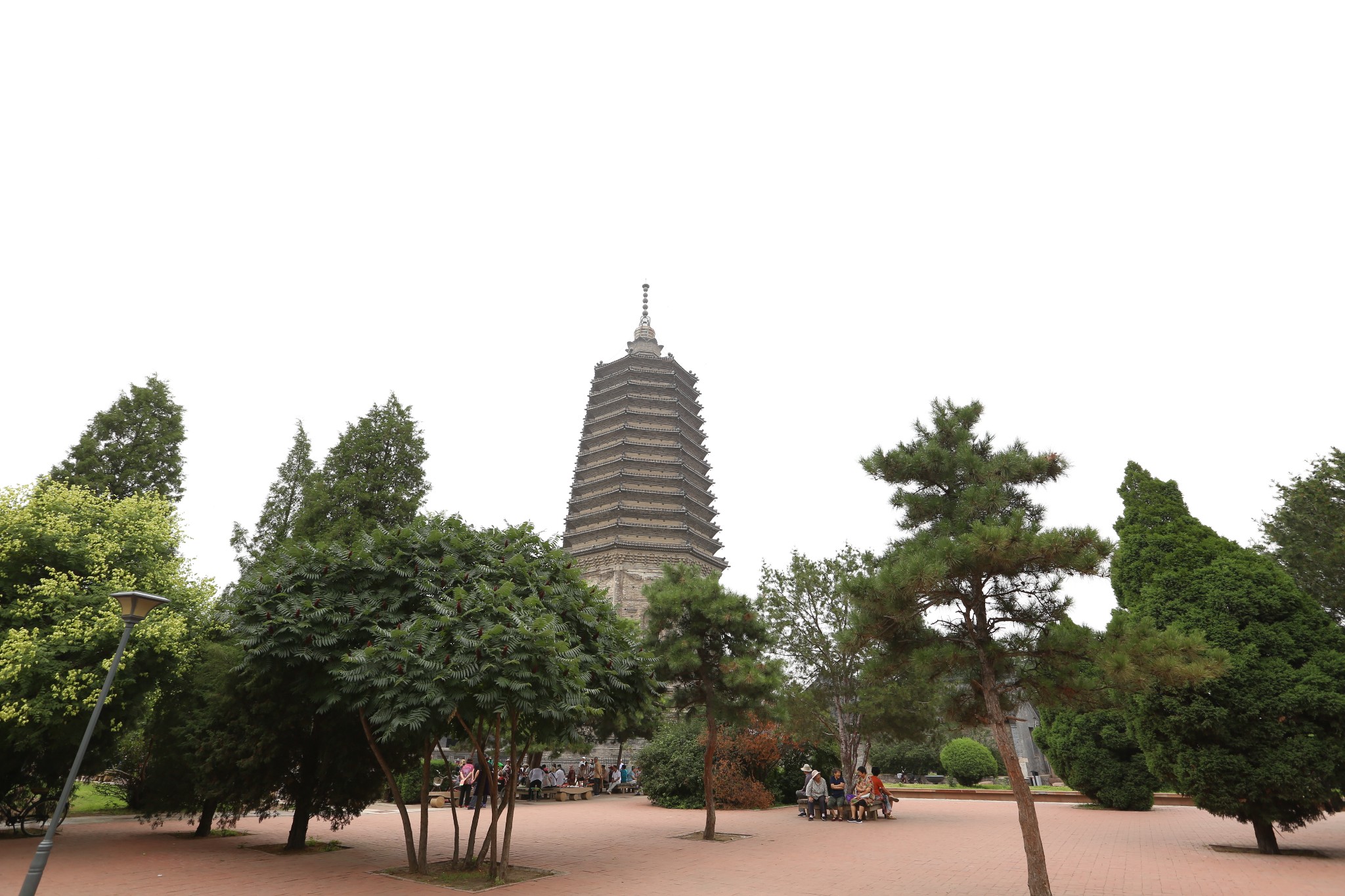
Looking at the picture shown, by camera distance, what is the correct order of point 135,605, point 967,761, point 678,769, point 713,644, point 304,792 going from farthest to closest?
point 967,761
point 678,769
point 713,644
point 304,792
point 135,605

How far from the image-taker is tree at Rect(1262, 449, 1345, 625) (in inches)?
754

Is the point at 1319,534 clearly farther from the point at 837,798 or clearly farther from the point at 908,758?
the point at 908,758

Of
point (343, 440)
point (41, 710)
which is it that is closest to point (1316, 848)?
point (41, 710)

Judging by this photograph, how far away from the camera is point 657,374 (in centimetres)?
4612

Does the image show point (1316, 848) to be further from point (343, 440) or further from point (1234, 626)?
point (343, 440)

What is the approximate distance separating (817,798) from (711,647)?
7.09m

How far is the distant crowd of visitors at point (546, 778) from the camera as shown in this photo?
19.3m

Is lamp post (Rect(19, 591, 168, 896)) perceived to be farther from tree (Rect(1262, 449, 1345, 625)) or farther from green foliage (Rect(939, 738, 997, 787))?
green foliage (Rect(939, 738, 997, 787))

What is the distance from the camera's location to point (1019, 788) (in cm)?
809

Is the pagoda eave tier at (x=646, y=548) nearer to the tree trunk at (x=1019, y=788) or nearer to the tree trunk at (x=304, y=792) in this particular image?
the tree trunk at (x=304, y=792)

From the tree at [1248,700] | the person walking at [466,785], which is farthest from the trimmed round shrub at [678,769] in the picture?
the tree at [1248,700]

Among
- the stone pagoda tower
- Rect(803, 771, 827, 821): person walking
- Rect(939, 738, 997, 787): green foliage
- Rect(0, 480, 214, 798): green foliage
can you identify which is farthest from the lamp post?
Rect(939, 738, 997, 787): green foliage

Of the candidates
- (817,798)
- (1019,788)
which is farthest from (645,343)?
(1019,788)

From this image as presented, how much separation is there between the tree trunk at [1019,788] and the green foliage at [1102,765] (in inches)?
491
